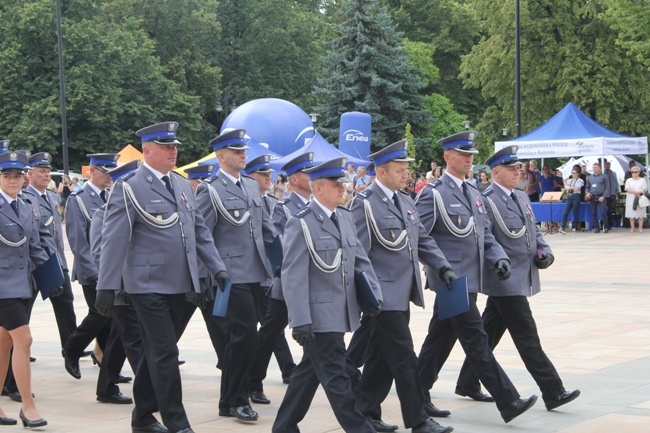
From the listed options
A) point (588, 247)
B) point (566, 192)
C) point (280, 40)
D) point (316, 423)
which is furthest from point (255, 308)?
point (280, 40)

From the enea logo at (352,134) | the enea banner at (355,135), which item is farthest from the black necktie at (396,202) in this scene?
the enea logo at (352,134)

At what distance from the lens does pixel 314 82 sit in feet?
223

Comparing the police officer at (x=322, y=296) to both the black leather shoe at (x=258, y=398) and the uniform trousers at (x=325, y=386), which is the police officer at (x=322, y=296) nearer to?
the uniform trousers at (x=325, y=386)

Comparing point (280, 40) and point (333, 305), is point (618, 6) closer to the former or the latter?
point (333, 305)

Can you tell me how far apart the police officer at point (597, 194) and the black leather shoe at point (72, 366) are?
69.5 ft

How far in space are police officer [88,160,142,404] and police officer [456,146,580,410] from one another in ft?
8.47

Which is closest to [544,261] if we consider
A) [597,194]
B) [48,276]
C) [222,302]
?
[222,302]

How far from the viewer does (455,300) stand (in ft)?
26.6

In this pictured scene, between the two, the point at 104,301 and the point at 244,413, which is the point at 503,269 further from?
the point at 104,301

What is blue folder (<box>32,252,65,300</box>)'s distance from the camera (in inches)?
357

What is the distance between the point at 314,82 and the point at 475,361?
60360mm

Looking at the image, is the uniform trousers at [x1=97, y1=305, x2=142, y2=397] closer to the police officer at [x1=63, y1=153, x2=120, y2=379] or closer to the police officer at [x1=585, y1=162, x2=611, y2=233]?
the police officer at [x1=63, y1=153, x2=120, y2=379]

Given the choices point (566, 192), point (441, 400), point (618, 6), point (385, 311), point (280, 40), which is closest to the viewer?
point (385, 311)

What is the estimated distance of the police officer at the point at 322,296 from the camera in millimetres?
7098
